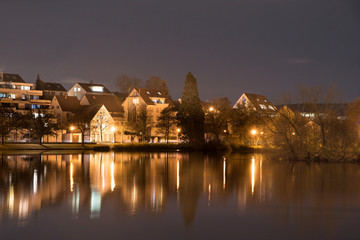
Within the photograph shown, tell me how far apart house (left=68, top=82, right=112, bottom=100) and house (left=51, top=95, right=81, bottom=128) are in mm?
13549

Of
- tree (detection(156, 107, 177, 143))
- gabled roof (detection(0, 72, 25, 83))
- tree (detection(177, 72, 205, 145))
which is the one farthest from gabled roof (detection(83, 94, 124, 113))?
tree (detection(177, 72, 205, 145))

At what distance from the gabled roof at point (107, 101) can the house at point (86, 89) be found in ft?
43.2

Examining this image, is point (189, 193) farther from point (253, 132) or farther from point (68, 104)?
point (68, 104)

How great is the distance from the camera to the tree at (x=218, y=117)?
239 ft

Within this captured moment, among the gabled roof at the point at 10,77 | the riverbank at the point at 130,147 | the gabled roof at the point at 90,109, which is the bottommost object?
the riverbank at the point at 130,147

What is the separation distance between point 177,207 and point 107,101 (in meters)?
75.8

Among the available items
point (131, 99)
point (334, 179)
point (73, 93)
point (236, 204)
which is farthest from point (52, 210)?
point (73, 93)

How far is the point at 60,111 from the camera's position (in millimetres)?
87062

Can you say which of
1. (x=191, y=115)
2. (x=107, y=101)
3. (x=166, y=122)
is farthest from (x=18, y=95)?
(x=191, y=115)

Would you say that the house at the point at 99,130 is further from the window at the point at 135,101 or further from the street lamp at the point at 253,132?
the street lamp at the point at 253,132

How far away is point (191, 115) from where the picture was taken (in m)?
68.3

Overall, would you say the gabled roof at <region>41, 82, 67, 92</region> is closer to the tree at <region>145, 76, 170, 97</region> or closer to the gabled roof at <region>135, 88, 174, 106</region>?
the tree at <region>145, 76, 170, 97</region>

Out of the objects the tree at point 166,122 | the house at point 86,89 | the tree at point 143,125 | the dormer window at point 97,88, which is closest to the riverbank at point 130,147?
the tree at point 166,122

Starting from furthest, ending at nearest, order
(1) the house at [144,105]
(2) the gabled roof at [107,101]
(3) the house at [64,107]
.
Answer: (2) the gabled roof at [107,101], (3) the house at [64,107], (1) the house at [144,105]
